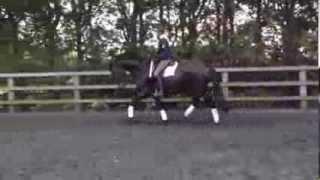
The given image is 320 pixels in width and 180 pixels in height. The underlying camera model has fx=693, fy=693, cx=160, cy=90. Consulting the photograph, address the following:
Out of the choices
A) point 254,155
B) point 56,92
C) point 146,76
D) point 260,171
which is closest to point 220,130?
point 146,76

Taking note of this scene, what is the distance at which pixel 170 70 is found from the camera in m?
14.9

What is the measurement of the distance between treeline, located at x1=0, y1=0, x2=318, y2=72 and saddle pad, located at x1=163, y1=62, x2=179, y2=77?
410 cm

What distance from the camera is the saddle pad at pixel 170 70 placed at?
48.8ft

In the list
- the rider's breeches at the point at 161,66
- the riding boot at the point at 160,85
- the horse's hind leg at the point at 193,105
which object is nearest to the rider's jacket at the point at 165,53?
the rider's breeches at the point at 161,66

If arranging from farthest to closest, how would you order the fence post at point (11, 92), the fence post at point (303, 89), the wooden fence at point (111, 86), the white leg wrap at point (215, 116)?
the fence post at point (11, 92), the wooden fence at point (111, 86), the fence post at point (303, 89), the white leg wrap at point (215, 116)

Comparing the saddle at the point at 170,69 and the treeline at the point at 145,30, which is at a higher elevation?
the treeline at the point at 145,30

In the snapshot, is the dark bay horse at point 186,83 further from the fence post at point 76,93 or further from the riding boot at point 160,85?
the fence post at point 76,93

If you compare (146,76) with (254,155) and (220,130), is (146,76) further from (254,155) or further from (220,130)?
(254,155)

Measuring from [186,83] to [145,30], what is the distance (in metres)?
5.81

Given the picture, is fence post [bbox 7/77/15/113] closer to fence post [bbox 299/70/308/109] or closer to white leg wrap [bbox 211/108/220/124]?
white leg wrap [bbox 211/108/220/124]

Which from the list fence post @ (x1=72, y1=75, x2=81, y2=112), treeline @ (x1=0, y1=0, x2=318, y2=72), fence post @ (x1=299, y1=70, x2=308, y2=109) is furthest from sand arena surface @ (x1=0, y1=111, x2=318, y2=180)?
treeline @ (x1=0, y1=0, x2=318, y2=72)

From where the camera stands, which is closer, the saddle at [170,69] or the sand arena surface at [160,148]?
the sand arena surface at [160,148]

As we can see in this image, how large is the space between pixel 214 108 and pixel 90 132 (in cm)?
295

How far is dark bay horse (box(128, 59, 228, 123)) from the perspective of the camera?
1488 cm
